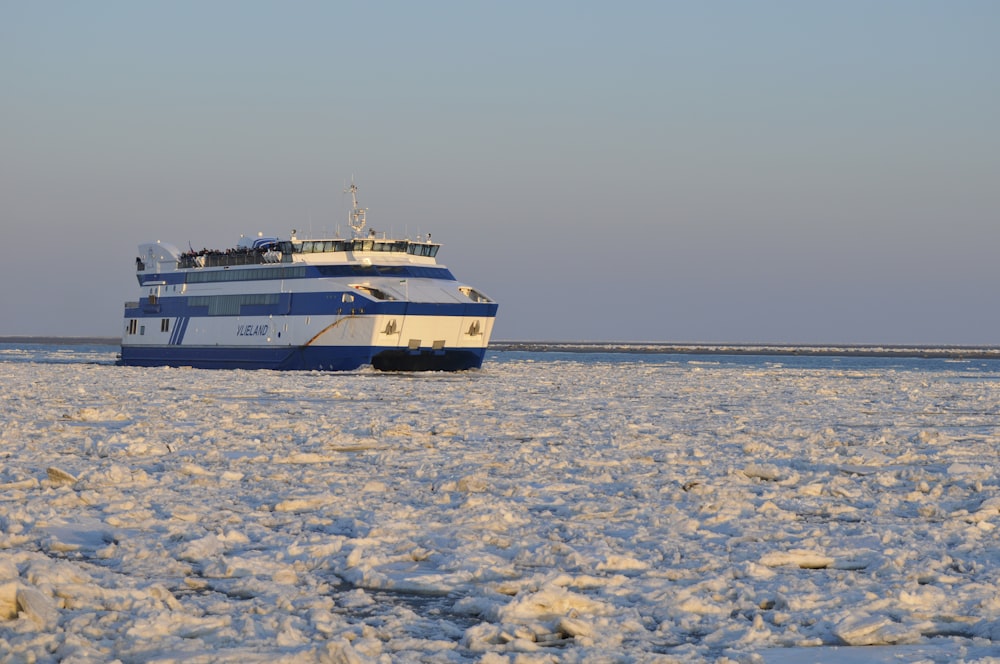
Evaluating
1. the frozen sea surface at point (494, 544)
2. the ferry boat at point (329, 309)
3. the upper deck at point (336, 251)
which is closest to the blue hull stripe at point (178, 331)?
the ferry boat at point (329, 309)

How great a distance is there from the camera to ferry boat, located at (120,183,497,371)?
41.8 metres

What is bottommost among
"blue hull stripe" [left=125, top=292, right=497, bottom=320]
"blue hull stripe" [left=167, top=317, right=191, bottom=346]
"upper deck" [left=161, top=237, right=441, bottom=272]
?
"blue hull stripe" [left=167, top=317, right=191, bottom=346]

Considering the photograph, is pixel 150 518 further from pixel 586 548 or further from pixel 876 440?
pixel 876 440

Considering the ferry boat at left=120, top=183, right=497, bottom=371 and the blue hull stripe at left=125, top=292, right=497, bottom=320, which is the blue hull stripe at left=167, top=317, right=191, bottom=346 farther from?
the blue hull stripe at left=125, top=292, right=497, bottom=320

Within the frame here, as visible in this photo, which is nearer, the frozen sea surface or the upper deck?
the frozen sea surface

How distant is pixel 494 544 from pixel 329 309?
36.2 meters

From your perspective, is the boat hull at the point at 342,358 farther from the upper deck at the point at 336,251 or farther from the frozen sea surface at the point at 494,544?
the frozen sea surface at the point at 494,544

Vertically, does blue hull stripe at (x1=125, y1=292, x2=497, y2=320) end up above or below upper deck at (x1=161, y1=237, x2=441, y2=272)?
below

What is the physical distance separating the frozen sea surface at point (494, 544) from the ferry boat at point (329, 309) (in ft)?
86.6

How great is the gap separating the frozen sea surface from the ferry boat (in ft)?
86.6

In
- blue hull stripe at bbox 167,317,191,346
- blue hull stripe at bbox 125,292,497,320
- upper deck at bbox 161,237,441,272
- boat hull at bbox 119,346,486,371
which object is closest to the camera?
blue hull stripe at bbox 125,292,497,320

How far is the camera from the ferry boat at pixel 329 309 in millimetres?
41781

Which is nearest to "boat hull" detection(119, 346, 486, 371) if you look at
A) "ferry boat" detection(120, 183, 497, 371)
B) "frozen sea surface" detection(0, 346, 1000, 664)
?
"ferry boat" detection(120, 183, 497, 371)

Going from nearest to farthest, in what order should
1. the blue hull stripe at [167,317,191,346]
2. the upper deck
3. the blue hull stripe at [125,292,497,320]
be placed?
1. the blue hull stripe at [125,292,497,320]
2. the upper deck
3. the blue hull stripe at [167,317,191,346]
